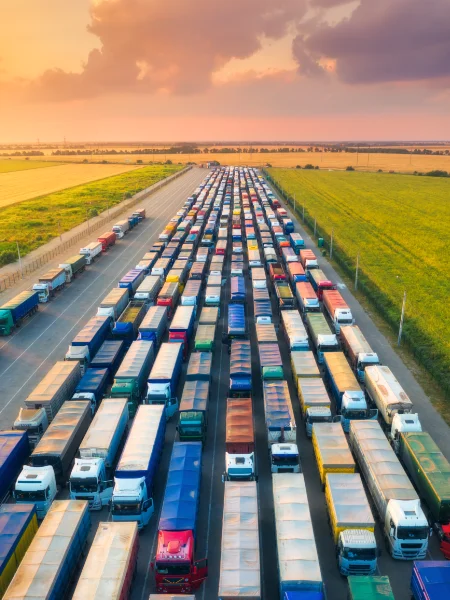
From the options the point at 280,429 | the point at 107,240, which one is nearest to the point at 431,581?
the point at 280,429

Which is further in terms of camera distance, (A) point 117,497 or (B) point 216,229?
(B) point 216,229

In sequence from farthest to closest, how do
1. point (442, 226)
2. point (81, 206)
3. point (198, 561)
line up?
point (81, 206) < point (442, 226) < point (198, 561)

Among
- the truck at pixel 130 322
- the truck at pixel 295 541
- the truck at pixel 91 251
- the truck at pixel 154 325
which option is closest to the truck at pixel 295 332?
the truck at pixel 154 325

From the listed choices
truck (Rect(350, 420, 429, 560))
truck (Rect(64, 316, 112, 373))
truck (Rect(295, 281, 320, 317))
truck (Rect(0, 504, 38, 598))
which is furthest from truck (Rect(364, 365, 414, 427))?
truck (Rect(64, 316, 112, 373))

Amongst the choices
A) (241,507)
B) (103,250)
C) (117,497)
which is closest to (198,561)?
(241,507)

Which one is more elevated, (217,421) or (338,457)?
(338,457)

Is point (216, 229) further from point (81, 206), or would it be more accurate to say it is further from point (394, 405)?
point (394, 405)

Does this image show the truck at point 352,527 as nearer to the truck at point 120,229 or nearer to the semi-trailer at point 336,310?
the semi-trailer at point 336,310

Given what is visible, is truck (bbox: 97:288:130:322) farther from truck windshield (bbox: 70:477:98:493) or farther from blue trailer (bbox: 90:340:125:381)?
truck windshield (bbox: 70:477:98:493)
